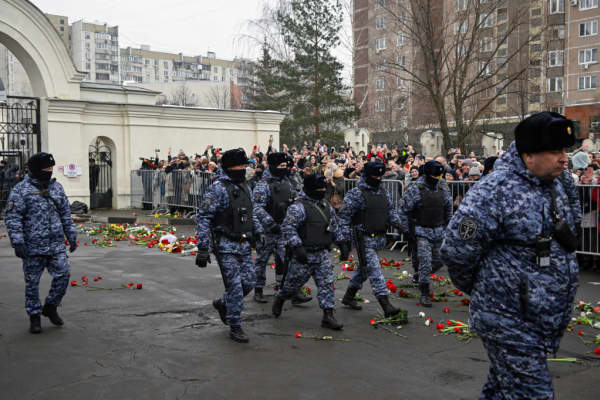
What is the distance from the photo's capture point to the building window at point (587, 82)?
51450mm

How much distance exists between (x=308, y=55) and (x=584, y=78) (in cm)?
2840

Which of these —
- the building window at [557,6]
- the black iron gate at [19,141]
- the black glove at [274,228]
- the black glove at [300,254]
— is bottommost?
the black glove at [300,254]

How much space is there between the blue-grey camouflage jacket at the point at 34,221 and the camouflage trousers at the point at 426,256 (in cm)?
475

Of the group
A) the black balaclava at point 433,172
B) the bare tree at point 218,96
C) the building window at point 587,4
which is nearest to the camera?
the black balaclava at point 433,172

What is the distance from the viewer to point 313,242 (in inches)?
283

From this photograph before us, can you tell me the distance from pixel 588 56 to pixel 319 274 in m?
53.4

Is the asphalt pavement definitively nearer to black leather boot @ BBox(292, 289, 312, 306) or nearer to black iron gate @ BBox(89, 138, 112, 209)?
black leather boot @ BBox(292, 289, 312, 306)

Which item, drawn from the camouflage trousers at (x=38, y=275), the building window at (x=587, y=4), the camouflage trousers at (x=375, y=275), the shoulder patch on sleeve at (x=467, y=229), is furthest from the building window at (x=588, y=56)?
the shoulder patch on sleeve at (x=467, y=229)

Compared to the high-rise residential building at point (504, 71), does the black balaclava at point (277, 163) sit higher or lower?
lower

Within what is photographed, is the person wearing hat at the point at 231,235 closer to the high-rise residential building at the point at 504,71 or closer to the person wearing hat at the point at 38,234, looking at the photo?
the person wearing hat at the point at 38,234

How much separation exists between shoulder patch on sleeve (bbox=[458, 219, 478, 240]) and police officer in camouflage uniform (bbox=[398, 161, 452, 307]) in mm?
5017

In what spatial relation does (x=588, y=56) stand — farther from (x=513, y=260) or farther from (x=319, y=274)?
(x=513, y=260)

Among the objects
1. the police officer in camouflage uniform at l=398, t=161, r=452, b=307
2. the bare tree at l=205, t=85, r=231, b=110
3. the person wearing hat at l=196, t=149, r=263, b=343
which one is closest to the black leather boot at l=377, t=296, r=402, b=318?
the police officer in camouflage uniform at l=398, t=161, r=452, b=307

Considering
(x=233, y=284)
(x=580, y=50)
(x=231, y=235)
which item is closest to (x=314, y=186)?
(x=231, y=235)
